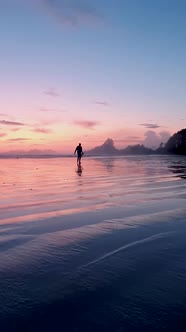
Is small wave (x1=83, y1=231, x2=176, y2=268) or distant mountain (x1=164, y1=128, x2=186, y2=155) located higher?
distant mountain (x1=164, y1=128, x2=186, y2=155)

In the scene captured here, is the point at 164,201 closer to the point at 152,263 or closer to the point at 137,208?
the point at 137,208

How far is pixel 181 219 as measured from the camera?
723cm

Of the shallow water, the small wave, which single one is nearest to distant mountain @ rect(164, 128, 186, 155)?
the shallow water

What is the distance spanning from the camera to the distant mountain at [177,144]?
314 ft

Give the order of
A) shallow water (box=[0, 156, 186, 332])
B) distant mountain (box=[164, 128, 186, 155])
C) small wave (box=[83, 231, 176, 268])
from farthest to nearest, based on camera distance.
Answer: distant mountain (box=[164, 128, 186, 155]), small wave (box=[83, 231, 176, 268]), shallow water (box=[0, 156, 186, 332])

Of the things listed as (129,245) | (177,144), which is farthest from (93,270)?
(177,144)

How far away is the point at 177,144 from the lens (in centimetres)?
10225

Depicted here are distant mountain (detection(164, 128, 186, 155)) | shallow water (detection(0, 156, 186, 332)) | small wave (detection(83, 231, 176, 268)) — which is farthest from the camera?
distant mountain (detection(164, 128, 186, 155))

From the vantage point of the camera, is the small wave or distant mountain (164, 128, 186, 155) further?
distant mountain (164, 128, 186, 155)

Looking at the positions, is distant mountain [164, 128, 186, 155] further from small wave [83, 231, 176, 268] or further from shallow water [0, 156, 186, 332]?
small wave [83, 231, 176, 268]

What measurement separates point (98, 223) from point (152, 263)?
2593 mm

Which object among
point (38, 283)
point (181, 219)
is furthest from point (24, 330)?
point (181, 219)

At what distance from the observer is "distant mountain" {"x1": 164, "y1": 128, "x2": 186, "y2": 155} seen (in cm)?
9568

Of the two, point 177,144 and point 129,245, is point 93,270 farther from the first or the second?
point 177,144
